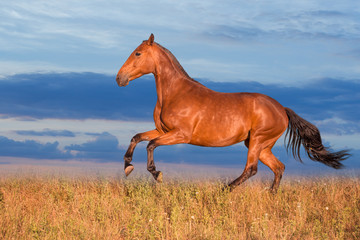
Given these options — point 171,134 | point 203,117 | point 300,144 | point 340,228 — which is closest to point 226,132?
point 203,117

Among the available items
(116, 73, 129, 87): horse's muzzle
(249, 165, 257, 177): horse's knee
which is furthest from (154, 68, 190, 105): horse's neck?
(249, 165, 257, 177): horse's knee

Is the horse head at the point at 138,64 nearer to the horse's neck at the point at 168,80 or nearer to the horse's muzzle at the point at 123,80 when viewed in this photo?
the horse's muzzle at the point at 123,80

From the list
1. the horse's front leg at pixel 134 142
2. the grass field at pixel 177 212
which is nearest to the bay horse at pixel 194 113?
the horse's front leg at pixel 134 142

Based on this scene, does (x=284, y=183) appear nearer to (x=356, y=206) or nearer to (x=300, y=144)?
(x=300, y=144)

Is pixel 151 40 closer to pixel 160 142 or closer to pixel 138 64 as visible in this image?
pixel 138 64

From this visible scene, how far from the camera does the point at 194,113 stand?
8641 millimetres

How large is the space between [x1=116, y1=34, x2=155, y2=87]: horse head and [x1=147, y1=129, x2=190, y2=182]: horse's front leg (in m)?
1.46

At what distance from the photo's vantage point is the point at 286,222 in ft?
22.2

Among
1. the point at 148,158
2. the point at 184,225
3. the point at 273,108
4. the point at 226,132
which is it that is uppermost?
the point at 273,108

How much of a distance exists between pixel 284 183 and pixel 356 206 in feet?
7.76

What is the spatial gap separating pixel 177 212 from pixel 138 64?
345 cm

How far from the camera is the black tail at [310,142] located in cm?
1005

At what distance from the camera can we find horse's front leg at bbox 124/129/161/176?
8.42 metres

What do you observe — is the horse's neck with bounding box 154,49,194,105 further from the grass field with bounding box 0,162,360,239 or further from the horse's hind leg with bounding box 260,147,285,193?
the horse's hind leg with bounding box 260,147,285,193
